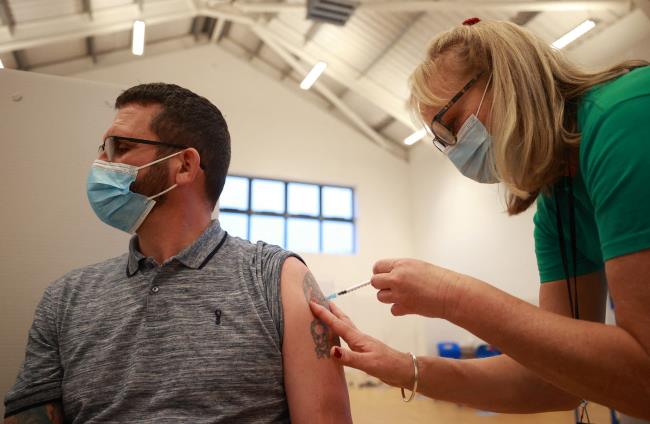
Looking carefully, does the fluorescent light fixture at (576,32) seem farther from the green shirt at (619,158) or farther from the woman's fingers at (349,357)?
the woman's fingers at (349,357)

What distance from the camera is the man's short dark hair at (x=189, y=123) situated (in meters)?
1.50

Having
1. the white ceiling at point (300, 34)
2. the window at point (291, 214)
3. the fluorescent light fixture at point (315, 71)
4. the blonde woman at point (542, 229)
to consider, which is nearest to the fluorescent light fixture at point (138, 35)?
the white ceiling at point (300, 34)

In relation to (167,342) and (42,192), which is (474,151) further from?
(42,192)

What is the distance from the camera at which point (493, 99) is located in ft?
3.87

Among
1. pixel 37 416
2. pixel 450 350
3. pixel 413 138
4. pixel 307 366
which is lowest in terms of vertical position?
pixel 450 350

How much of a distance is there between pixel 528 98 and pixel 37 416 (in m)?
1.35

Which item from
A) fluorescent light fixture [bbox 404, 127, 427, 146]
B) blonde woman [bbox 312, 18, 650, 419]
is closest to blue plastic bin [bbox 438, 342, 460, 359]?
fluorescent light fixture [bbox 404, 127, 427, 146]

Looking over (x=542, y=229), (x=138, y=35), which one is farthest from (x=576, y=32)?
(x=138, y=35)

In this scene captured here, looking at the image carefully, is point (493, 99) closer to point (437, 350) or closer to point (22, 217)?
point (22, 217)

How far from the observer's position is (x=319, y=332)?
1273mm

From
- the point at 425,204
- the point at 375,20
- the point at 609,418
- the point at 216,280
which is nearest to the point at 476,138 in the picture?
the point at 216,280

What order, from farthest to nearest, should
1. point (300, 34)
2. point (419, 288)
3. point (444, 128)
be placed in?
point (300, 34)
point (444, 128)
point (419, 288)

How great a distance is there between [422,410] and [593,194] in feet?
15.2

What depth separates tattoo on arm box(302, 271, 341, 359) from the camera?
1253mm
